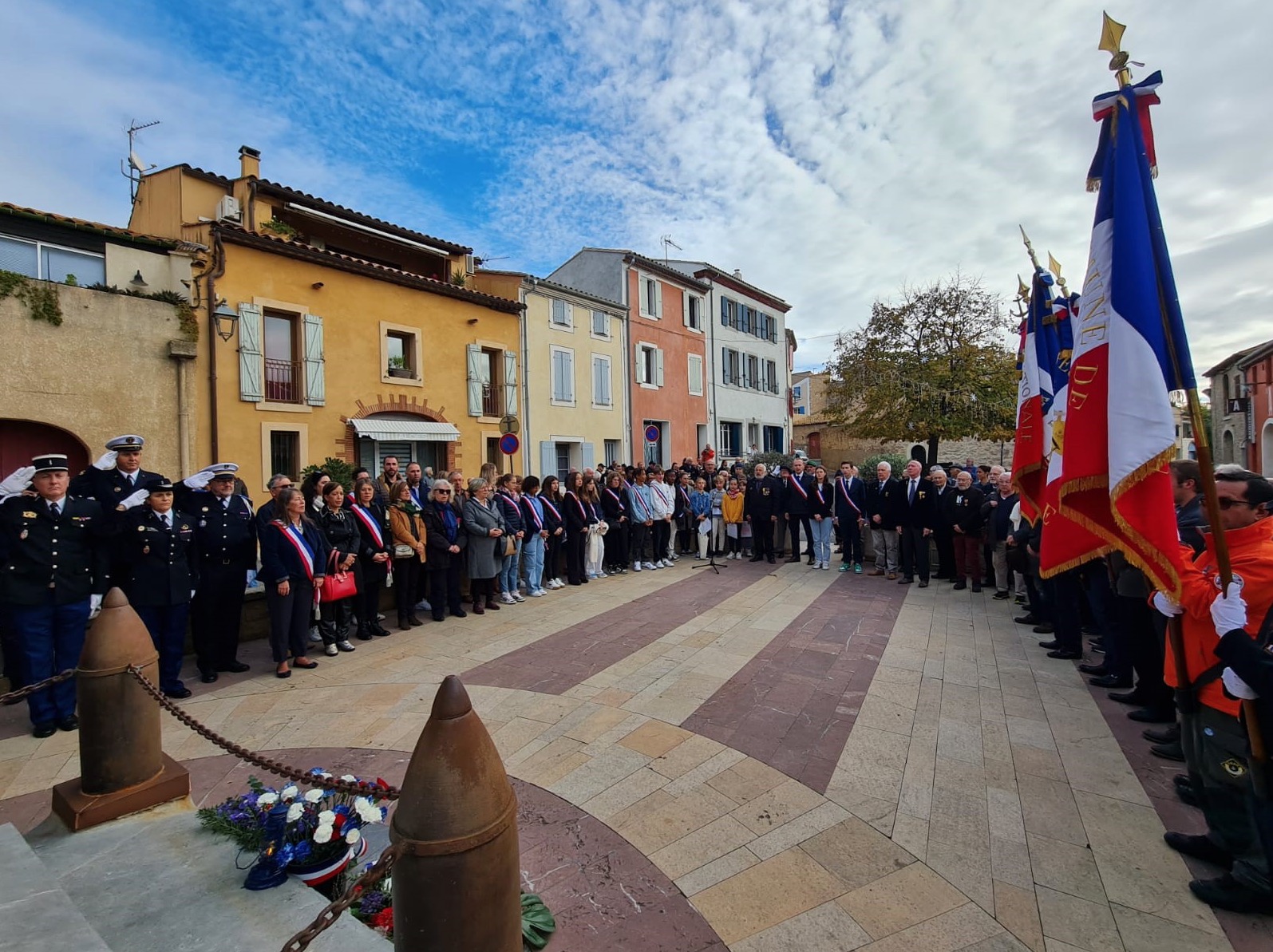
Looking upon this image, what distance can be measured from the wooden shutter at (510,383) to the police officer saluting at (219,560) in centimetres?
1438

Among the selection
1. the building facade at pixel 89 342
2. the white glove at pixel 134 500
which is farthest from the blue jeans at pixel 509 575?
the building facade at pixel 89 342

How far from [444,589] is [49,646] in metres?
3.85

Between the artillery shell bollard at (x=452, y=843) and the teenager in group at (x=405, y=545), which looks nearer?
the artillery shell bollard at (x=452, y=843)

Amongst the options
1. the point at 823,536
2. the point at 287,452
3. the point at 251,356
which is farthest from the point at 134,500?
the point at 287,452

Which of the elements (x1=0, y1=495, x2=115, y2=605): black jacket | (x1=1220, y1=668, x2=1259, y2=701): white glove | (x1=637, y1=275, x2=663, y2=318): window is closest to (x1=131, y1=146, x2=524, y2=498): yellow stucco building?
(x1=637, y1=275, x2=663, y2=318): window

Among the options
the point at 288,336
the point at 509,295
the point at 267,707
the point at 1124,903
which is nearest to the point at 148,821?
the point at 267,707

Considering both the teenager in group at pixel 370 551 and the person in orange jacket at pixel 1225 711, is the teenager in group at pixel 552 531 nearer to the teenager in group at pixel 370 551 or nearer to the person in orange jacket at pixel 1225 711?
→ the teenager in group at pixel 370 551

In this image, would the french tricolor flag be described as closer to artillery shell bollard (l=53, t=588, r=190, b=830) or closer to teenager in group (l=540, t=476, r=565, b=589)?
artillery shell bollard (l=53, t=588, r=190, b=830)

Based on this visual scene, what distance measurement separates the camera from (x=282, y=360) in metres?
15.6

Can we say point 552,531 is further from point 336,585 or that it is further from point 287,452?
point 287,452

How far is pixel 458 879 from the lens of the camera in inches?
69.8

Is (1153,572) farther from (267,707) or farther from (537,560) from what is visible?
(537,560)

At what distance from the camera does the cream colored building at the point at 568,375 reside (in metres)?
21.1

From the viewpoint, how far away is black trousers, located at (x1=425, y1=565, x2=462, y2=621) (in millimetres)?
7941
